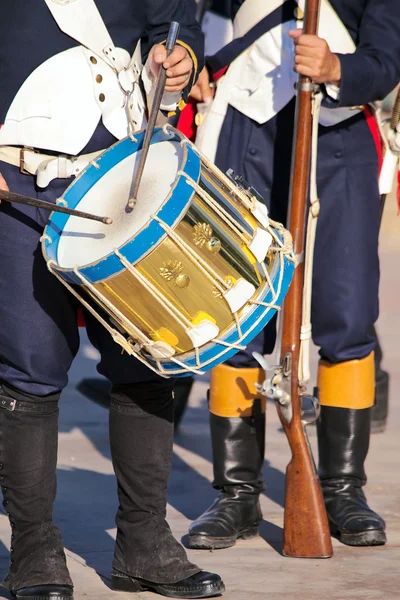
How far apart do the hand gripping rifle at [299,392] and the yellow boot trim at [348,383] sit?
0.72ft

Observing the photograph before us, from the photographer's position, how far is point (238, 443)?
3.57m

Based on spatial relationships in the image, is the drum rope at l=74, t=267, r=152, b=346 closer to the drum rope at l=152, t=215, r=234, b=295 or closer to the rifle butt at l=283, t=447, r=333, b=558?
the drum rope at l=152, t=215, r=234, b=295

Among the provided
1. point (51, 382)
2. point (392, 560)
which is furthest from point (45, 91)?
point (392, 560)

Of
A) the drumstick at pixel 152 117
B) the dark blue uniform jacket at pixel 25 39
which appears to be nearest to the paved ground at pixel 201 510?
the drumstick at pixel 152 117

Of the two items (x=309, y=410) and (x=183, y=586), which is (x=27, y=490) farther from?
(x=309, y=410)

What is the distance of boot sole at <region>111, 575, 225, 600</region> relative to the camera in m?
2.91

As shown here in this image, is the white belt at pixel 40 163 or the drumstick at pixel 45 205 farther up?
the white belt at pixel 40 163

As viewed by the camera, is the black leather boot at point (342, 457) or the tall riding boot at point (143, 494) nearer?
the tall riding boot at point (143, 494)

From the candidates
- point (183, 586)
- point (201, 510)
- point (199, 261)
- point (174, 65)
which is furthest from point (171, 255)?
point (201, 510)

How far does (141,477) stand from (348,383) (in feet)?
2.89

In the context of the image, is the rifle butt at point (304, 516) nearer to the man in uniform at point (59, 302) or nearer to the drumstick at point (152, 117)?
the man in uniform at point (59, 302)

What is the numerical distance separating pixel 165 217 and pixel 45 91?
0.50 meters

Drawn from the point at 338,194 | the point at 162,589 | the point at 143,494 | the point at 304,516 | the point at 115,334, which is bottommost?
the point at 162,589

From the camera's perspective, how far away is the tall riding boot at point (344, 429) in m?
3.57
